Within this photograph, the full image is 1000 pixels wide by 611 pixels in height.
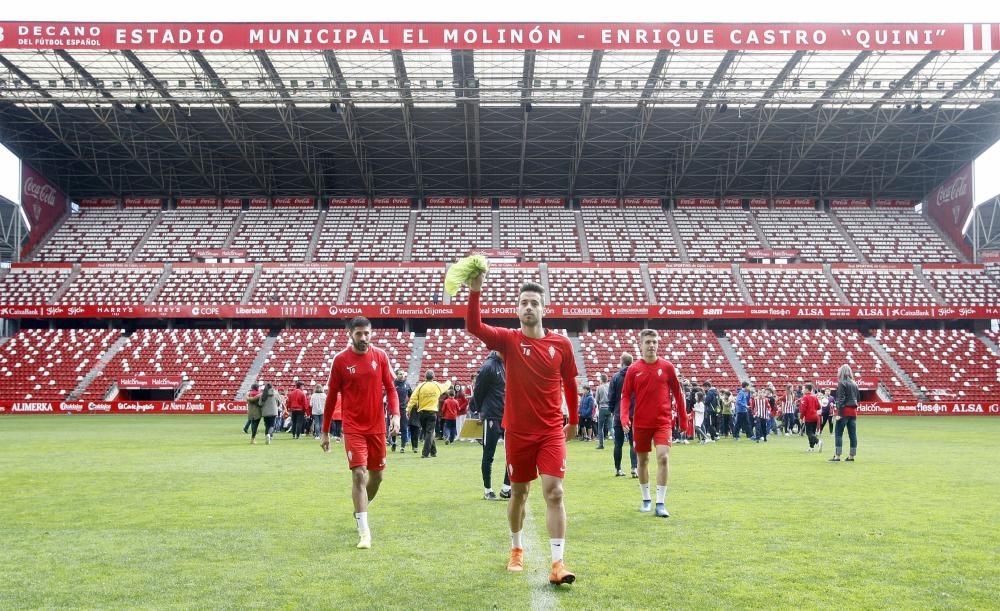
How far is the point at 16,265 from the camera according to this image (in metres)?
45.3

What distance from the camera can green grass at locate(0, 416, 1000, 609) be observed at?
16.1 feet

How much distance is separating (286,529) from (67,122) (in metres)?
41.7

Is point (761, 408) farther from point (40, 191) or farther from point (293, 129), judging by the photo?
point (40, 191)

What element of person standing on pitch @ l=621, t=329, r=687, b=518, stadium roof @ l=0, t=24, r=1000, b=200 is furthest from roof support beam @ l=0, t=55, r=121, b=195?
person standing on pitch @ l=621, t=329, r=687, b=518

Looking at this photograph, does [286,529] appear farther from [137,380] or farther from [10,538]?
[137,380]

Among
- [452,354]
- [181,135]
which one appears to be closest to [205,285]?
[181,135]

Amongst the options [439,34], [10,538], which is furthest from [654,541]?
[439,34]

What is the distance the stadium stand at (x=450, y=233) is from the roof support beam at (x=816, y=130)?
18.9m

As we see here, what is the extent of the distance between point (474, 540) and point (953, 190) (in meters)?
51.0

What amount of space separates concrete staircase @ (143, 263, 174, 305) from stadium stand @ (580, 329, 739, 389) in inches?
959

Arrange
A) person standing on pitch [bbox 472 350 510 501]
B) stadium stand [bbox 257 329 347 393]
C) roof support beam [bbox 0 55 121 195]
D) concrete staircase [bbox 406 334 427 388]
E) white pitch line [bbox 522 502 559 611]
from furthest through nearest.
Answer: concrete staircase [bbox 406 334 427 388], stadium stand [bbox 257 329 347 393], roof support beam [bbox 0 55 121 195], person standing on pitch [bbox 472 350 510 501], white pitch line [bbox 522 502 559 611]

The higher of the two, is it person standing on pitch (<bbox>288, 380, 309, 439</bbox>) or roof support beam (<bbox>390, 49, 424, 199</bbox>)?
roof support beam (<bbox>390, 49, 424, 199</bbox>)

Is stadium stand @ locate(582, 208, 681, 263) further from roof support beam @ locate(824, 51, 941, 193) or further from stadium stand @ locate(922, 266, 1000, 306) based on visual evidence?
stadium stand @ locate(922, 266, 1000, 306)

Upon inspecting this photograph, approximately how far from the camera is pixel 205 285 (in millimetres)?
45031
